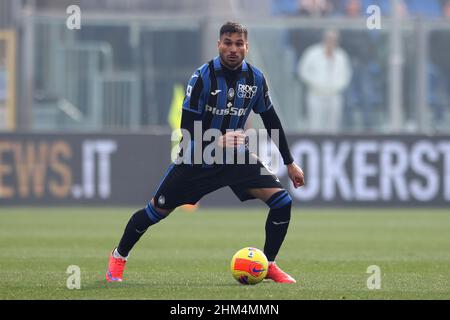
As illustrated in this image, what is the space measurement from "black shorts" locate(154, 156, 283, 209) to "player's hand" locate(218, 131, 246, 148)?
0.43 metres

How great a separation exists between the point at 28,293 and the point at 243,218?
10524 mm

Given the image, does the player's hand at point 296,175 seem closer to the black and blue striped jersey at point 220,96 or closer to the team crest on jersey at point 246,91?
the black and blue striped jersey at point 220,96

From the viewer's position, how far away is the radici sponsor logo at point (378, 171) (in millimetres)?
21938

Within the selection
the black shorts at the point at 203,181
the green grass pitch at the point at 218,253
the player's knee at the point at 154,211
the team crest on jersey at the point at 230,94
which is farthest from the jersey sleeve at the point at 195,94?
the green grass pitch at the point at 218,253

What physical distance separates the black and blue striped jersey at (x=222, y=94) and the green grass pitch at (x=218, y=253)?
147cm

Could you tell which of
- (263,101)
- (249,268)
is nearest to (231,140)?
(263,101)

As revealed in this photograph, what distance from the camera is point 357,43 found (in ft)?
79.3

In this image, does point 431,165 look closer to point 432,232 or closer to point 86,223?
point 432,232

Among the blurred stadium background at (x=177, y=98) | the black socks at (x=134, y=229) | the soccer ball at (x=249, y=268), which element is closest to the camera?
the soccer ball at (x=249, y=268)

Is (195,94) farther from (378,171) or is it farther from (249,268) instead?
(378,171)

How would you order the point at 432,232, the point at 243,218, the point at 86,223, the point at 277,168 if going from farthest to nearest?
the point at 277,168
the point at 243,218
the point at 86,223
the point at 432,232

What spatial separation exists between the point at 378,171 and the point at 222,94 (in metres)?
12.5

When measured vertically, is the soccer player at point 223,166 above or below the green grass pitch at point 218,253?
above
